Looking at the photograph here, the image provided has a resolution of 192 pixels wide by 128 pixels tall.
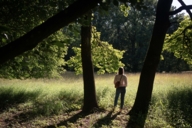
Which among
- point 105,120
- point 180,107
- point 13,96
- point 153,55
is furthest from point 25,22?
point 13,96

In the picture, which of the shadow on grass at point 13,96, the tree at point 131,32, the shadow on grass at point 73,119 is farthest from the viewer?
the tree at point 131,32

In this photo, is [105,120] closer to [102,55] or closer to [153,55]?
[153,55]

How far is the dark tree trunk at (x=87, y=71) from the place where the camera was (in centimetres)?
819

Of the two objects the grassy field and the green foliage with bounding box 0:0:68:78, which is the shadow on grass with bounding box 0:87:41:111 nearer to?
the grassy field

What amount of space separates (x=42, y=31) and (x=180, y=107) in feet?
25.8

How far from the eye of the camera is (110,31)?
1822 inches

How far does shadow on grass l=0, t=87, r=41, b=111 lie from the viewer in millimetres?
10881

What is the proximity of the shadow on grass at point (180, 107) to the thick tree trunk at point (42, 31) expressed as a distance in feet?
20.9

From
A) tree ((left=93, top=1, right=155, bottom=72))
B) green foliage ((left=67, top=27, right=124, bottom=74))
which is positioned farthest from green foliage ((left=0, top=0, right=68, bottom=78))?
tree ((left=93, top=1, right=155, bottom=72))

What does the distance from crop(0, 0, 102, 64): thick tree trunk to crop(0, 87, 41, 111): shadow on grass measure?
10112 millimetres

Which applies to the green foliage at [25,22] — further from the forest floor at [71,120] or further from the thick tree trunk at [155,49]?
the thick tree trunk at [155,49]

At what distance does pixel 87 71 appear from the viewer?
8438 mm

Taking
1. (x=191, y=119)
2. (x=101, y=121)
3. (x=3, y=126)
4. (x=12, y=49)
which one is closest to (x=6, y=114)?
(x=3, y=126)

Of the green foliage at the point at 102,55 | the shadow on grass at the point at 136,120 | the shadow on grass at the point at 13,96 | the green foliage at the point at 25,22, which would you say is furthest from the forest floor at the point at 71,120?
the green foliage at the point at 102,55
